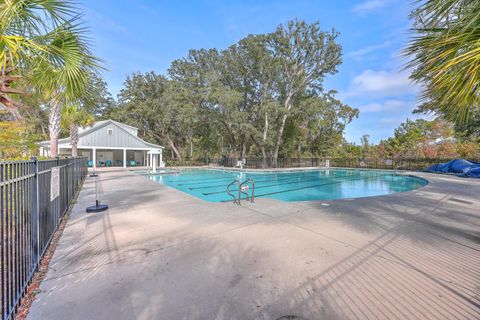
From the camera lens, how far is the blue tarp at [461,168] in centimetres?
1380

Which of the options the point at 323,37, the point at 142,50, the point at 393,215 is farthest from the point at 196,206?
the point at 323,37

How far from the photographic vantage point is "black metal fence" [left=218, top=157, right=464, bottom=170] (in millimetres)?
20094

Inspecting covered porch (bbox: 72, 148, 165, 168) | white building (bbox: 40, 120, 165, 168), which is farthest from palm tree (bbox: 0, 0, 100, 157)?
covered porch (bbox: 72, 148, 165, 168)

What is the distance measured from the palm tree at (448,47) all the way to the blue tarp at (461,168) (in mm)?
16473

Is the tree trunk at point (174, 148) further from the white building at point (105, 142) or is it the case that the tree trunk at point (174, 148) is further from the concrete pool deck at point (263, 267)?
the concrete pool deck at point (263, 267)

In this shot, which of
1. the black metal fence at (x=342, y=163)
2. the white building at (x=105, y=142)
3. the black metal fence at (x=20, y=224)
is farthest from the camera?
the black metal fence at (x=342, y=163)

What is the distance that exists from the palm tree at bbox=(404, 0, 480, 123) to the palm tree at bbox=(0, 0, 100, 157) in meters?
4.07

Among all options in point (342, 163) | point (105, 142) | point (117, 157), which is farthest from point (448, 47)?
point (117, 157)

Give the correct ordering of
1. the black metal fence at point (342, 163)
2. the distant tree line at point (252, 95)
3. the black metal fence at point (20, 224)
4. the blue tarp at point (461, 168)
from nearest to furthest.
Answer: the black metal fence at point (20, 224) < the blue tarp at point (461, 168) < the black metal fence at point (342, 163) < the distant tree line at point (252, 95)

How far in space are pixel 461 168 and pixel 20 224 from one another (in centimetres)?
2163

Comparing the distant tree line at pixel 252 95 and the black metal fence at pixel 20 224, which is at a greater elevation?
the distant tree line at pixel 252 95

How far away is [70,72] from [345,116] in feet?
102

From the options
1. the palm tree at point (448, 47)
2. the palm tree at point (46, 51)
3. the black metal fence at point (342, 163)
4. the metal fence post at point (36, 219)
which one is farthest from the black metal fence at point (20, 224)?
the black metal fence at point (342, 163)

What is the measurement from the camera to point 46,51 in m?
2.69
